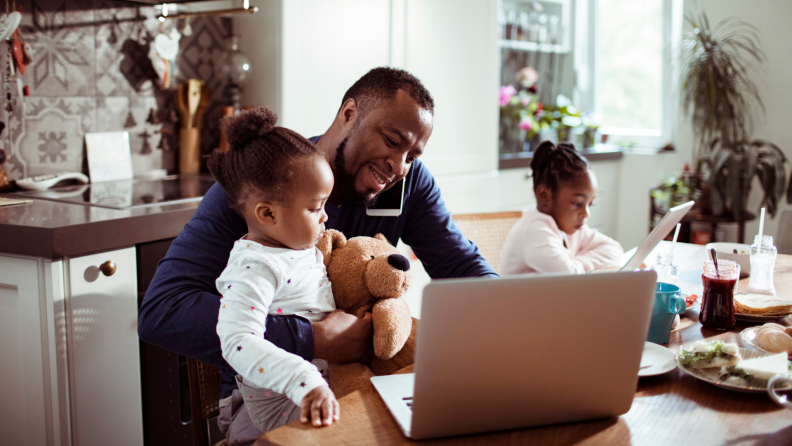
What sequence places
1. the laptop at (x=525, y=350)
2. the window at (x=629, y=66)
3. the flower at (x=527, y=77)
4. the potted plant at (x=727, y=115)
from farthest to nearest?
the window at (x=629, y=66), the flower at (x=527, y=77), the potted plant at (x=727, y=115), the laptop at (x=525, y=350)

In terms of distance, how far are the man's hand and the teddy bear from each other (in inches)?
0.8

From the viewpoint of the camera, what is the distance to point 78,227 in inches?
55.9

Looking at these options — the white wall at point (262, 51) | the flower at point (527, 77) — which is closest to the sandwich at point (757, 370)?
the white wall at point (262, 51)

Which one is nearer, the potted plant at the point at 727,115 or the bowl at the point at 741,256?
the bowl at the point at 741,256

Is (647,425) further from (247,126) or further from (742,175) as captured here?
A: (742,175)

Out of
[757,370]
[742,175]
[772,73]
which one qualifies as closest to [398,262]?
[757,370]

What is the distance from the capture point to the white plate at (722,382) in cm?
89

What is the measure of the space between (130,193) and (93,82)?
48 centimetres

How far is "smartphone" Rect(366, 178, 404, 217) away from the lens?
142 cm

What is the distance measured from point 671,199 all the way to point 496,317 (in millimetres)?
3181

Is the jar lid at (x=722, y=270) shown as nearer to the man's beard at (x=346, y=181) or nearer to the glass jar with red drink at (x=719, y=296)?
the glass jar with red drink at (x=719, y=296)

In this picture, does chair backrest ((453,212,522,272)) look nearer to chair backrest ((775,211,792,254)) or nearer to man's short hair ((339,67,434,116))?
man's short hair ((339,67,434,116))

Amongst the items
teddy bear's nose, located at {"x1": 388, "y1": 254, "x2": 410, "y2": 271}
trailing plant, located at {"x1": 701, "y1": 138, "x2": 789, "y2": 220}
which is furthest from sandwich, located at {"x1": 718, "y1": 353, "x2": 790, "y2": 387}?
trailing plant, located at {"x1": 701, "y1": 138, "x2": 789, "y2": 220}

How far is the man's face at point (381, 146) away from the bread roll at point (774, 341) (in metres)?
0.72
